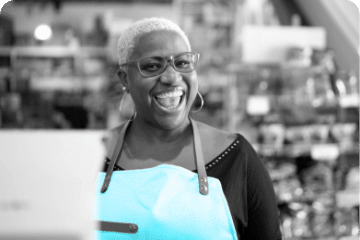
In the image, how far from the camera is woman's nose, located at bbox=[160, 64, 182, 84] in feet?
3.25

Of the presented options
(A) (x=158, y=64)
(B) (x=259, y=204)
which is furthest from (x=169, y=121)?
(B) (x=259, y=204)

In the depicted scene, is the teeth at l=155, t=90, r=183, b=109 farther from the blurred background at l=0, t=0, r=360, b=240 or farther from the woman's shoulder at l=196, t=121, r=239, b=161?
the blurred background at l=0, t=0, r=360, b=240

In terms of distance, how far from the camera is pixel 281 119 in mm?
3363

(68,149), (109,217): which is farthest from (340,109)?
(68,149)

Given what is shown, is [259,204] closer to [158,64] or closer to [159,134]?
[159,134]

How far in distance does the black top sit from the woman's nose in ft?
0.89

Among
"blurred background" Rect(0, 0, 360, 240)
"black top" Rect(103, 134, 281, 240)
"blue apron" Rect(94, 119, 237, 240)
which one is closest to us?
"blue apron" Rect(94, 119, 237, 240)

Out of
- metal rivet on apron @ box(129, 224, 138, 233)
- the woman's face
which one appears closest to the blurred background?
the woman's face

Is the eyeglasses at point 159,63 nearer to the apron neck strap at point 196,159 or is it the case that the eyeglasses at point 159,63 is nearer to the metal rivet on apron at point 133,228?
the apron neck strap at point 196,159

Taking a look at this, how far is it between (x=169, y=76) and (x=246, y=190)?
1.37ft

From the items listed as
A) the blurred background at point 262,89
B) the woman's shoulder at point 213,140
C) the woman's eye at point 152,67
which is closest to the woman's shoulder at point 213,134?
the woman's shoulder at point 213,140

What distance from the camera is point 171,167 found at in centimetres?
100

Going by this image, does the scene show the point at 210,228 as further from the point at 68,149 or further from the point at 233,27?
the point at 233,27

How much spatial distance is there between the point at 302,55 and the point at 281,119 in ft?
1.98
